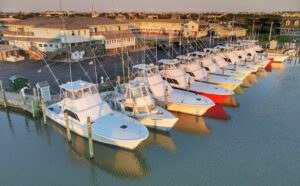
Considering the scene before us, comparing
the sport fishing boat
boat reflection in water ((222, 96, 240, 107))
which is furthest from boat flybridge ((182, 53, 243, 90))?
the sport fishing boat

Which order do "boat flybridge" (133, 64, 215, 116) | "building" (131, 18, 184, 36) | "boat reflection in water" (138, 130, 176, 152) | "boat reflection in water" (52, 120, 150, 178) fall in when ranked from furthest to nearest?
"building" (131, 18, 184, 36) < "boat flybridge" (133, 64, 215, 116) < "boat reflection in water" (138, 130, 176, 152) < "boat reflection in water" (52, 120, 150, 178)

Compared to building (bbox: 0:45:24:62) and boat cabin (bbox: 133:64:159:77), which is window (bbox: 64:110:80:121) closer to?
boat cabin (bbox: 133:64:159:77)


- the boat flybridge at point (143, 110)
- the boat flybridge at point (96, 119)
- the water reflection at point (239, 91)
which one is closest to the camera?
the boat flybridge at point (96, 119)

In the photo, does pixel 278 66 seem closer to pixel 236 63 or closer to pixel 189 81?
pixel 236 63

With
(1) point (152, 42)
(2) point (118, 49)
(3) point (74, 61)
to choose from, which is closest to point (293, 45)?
(1) point (152, 42)

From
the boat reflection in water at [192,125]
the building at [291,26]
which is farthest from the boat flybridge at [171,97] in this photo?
the building at [291,26]

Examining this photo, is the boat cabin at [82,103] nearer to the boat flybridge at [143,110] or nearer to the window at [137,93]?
the boat flybridge at [143,110]

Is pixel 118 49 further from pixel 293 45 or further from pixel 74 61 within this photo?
pixel 293 45
